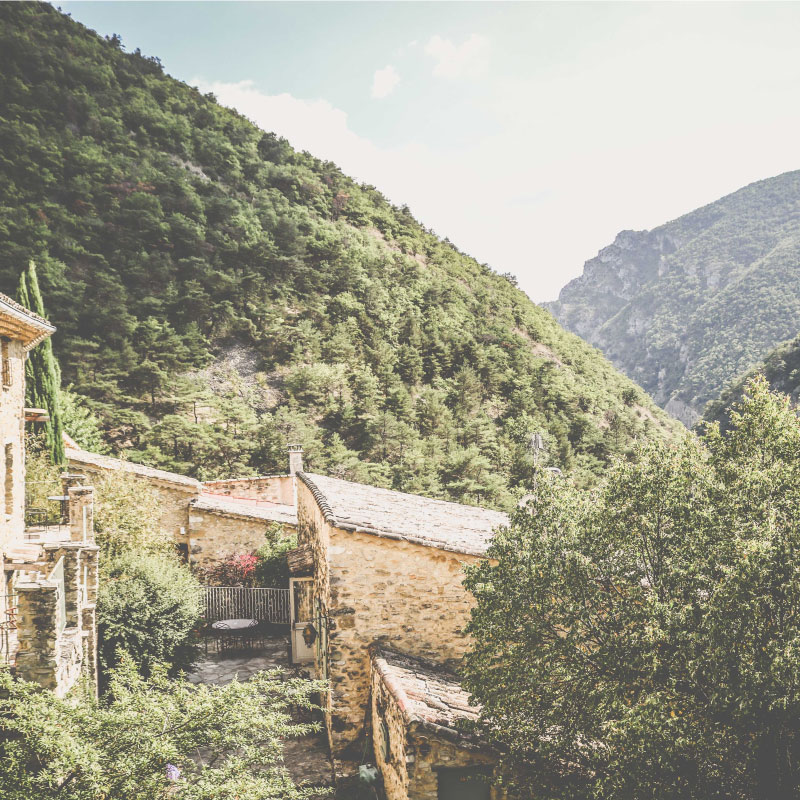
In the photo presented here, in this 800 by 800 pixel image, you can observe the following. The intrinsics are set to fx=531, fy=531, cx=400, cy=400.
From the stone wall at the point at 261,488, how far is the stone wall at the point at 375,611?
13.9 m

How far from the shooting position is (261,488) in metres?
23.1

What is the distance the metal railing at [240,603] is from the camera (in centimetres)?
1669

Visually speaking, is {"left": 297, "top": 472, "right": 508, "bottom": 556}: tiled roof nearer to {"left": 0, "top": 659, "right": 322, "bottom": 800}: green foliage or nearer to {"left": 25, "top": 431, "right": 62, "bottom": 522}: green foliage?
{"left": 0, "top": 659, "right": 322, "bottom": 800}: green foliage

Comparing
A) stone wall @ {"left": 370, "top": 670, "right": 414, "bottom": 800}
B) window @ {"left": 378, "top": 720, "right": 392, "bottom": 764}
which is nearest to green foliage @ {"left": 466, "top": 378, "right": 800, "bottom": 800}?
stone wall @ {"left": 370, "top": 670, "right": 414, "bottom": 800}

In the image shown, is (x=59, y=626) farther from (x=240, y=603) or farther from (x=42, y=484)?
(x=240, y=603)

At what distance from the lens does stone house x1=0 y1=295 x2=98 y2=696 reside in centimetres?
675

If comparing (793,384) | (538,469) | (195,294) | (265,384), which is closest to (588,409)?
(793,384)

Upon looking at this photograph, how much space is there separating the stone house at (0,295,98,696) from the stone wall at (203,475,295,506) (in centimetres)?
849

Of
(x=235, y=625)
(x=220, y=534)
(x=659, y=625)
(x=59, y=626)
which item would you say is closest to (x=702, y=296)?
(x=220, y=534)

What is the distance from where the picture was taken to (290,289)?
41.4 m

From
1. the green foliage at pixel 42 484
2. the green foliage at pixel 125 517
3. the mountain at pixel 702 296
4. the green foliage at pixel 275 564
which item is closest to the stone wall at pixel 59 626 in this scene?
the green foliage at pixel 125 517

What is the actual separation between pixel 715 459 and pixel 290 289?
38.5m

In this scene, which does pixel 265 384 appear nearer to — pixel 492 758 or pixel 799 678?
pixel 492 758

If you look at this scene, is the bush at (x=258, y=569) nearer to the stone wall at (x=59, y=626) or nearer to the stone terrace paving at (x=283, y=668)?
the stone terrace paving at (x=283, y=668)
